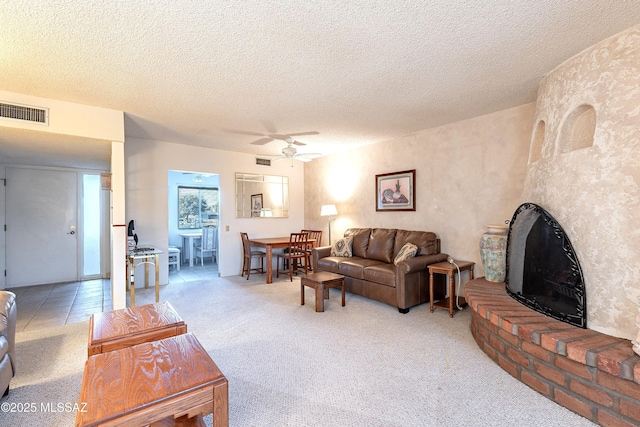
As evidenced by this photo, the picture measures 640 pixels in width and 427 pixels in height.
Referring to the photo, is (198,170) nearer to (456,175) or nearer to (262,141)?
(262,141)

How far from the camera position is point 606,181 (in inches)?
79.7

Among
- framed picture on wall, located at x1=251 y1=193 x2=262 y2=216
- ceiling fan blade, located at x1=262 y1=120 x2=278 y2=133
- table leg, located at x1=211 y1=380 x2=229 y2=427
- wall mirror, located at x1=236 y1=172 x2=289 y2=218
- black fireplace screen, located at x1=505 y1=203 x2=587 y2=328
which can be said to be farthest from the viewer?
framed picture on wall, located at x1=251 y1=193 x2=262 y2=216

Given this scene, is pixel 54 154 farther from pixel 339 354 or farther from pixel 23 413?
pixel 339 354

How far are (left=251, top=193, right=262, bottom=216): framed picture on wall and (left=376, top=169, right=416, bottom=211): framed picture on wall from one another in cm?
253

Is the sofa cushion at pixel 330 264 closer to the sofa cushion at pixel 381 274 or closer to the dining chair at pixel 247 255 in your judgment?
the sofa cushion at pixel 381 274

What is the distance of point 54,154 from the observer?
4.35 m

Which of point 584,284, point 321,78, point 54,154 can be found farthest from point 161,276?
point 584,284

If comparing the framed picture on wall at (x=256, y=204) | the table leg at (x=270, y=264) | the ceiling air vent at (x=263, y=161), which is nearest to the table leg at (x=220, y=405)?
the table leg at (x=270, y=264)

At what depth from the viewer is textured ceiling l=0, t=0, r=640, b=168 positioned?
1.82 meters

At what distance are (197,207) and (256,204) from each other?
8.66ft

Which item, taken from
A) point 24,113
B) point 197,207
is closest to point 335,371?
point 24,113

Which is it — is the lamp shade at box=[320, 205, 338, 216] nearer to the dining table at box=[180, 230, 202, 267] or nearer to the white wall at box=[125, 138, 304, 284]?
the white wall at box=[125, 138, 304, 284]

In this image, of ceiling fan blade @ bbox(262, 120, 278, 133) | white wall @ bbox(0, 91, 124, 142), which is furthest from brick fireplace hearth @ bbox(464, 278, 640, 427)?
white wall @ bbox(0, 91, 124, 142)

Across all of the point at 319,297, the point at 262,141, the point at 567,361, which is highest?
the point at 262,141
